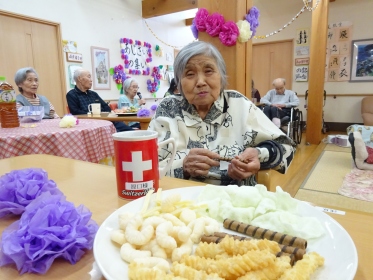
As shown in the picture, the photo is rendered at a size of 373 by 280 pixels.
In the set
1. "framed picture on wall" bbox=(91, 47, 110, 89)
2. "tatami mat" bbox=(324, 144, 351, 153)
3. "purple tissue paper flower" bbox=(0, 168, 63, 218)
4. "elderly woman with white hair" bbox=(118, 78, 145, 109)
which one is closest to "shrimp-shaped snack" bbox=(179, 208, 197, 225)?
"purple tissue paper flower" bbox=(0, 168, 63, 218)

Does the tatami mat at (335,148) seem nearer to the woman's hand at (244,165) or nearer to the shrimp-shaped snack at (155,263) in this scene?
the woman's hand at (244,165)

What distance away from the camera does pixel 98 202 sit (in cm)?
60

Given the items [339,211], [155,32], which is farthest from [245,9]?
[155,32]

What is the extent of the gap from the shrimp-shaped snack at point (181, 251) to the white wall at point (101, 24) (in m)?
4.41

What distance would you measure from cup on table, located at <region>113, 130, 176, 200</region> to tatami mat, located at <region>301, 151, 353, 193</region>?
8.30 ft

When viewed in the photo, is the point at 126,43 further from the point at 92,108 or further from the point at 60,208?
the point at 60,208

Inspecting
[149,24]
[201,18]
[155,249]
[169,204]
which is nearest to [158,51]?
[149,24]

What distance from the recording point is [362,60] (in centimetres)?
585

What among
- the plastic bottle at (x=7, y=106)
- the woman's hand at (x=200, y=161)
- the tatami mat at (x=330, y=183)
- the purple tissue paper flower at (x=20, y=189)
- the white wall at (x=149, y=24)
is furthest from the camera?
the white wall at (x=149, y=24)

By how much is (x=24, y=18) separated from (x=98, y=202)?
4.25 metres

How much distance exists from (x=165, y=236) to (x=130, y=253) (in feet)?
0.16

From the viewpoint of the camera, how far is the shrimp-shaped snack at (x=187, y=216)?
42 cm

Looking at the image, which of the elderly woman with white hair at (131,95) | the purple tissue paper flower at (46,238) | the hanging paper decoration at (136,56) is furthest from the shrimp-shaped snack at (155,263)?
the hanging paper decoration at (136,56)

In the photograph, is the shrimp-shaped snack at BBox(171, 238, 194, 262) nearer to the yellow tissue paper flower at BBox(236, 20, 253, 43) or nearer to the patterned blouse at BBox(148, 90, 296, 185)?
the patterned blouse at BBox(148, 90, 296, 185)
